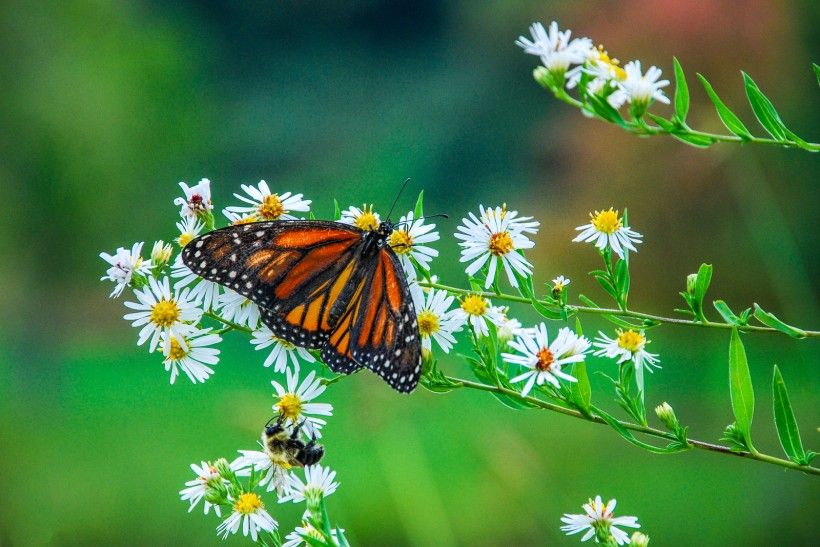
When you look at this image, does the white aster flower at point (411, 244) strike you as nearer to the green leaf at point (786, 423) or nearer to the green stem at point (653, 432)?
the green stem at point (653, 432)

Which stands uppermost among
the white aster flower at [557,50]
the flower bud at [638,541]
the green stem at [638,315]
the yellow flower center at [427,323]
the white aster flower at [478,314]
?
the white aster flower at [557,50]

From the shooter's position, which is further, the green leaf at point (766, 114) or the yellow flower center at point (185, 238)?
the yellow flower center at point (185, 238)

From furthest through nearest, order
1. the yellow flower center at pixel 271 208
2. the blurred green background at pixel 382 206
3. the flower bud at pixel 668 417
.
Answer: the blurred green background at pixel 382 206 → the yellow flower center at pixel 271 208 → the flower bud at pixel 668 417

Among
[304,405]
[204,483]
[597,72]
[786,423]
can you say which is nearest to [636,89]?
[597,72]

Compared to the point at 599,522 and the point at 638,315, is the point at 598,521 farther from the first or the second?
the point at 638,315

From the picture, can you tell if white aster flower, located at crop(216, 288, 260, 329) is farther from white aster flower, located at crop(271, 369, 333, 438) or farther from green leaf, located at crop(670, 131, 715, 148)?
green leaf, located at crop(670, 131, 715, 148)

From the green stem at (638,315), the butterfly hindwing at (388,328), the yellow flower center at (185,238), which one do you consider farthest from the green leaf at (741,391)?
the yellow flower center at (185,238)

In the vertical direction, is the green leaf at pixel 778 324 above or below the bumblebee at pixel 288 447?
below

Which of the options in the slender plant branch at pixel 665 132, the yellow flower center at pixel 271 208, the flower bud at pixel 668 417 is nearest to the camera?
the slender plant branch at pixel 665 132
